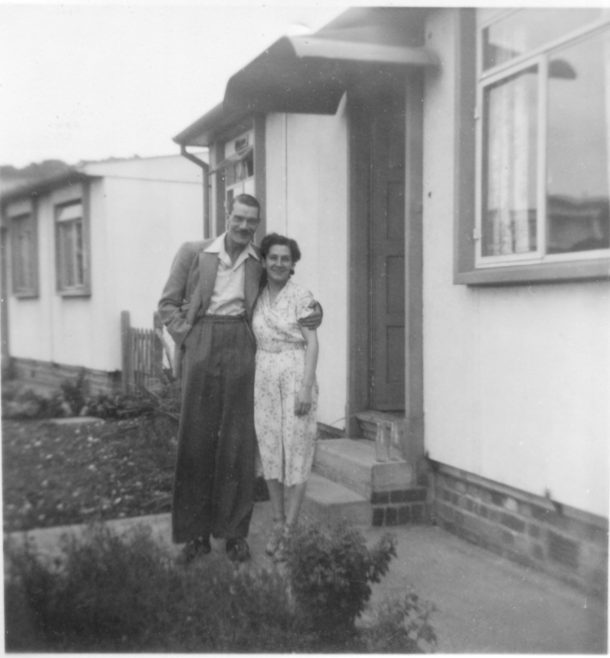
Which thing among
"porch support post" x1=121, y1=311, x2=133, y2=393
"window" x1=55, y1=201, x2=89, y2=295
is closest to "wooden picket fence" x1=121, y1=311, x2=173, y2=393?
"porch support post" x1=121, y1=311, x2=133, y2=393

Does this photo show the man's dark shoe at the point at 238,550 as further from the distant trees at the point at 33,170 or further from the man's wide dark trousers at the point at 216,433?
the distant trees at the point at 33,170

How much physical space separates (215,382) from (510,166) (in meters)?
2.07

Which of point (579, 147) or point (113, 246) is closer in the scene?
point (579, 147)

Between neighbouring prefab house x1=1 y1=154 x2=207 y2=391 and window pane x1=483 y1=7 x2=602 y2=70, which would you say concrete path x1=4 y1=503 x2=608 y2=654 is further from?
neighbouring prefab house x1=1 y1=154 x2=207 y2=391

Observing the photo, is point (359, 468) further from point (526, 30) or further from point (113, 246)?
point (113, 246)

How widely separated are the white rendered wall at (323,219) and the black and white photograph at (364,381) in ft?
0.15

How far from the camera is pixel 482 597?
3.99m

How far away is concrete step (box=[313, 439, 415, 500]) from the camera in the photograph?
519 centimetres

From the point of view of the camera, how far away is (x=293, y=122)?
735 cm

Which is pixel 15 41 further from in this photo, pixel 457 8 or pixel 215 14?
pixel 457 8

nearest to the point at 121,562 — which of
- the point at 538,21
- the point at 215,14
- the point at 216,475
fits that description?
the point at 216,475

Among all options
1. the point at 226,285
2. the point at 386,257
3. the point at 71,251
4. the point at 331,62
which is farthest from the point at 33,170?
the point at 71,251

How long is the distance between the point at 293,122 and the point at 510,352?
3.79 metres

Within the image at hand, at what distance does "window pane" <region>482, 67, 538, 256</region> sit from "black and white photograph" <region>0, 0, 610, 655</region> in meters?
0.02
